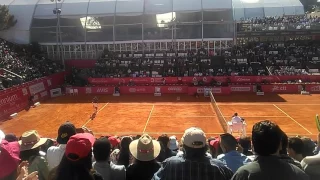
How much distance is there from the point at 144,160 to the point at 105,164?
62cm

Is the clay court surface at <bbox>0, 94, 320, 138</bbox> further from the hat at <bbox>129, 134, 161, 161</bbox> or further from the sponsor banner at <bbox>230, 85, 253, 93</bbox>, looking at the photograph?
the hat at <bbox>129, 134, 161, 161</bbox>

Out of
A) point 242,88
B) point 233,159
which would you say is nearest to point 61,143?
point 233,159

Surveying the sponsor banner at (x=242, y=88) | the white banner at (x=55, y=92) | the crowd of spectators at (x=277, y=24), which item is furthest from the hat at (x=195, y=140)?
the crowd of spectators at (x=277, y=24)

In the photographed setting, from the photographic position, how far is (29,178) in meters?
4.18

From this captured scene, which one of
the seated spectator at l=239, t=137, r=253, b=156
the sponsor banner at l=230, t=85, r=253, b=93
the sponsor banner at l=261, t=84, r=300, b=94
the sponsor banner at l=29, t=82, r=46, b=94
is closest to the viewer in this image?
the seated spectator at l=239, t=137, r=253, b=156

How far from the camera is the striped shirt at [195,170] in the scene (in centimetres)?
420

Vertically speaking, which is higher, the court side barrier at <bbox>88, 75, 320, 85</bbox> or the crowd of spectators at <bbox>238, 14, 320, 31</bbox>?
the crowd of spectators at <bbox>238, 14, 320, 31</bbox>

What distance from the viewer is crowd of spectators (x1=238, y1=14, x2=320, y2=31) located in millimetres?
43406

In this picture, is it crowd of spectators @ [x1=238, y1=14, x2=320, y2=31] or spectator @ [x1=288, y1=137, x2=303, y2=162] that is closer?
spectator @ [x1=288, y1=137, x2=303, y2=162]

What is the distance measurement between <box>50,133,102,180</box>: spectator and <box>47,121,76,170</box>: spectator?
5.52ft

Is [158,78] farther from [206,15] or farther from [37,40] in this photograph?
[37,40]

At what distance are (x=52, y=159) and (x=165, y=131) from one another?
56.0ft

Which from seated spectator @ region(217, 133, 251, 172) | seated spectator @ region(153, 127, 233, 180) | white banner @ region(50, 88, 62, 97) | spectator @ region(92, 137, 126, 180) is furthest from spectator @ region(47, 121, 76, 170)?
white banner @ region(50, 88, 62, 97)

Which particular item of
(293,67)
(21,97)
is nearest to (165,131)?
(21,97)
